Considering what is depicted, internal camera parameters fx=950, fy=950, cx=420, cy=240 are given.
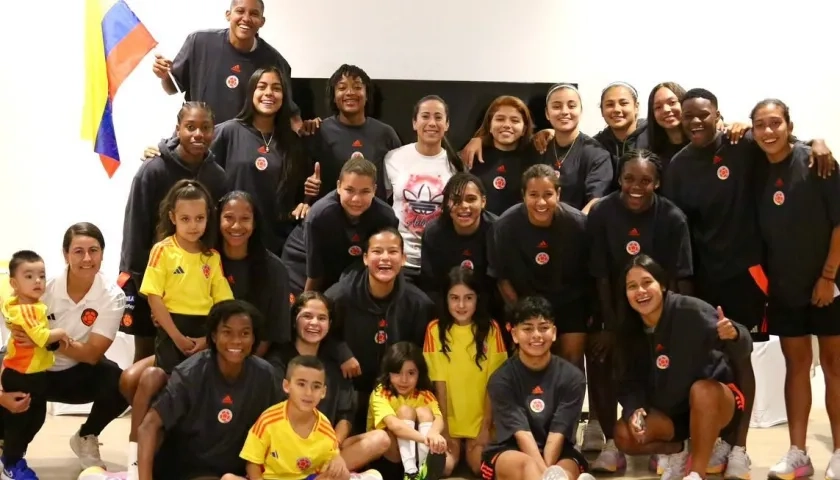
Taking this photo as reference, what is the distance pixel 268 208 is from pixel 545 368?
1684 mm

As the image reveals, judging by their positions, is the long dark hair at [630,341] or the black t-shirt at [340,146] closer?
the long dark hair at [630,341]

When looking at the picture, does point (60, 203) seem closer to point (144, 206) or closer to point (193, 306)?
point (144, 206)

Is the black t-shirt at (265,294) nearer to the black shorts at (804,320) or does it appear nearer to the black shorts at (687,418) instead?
the black shorts at (687,418)

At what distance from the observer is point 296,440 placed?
149 inches

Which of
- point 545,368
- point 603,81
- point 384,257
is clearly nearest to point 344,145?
point 384,257

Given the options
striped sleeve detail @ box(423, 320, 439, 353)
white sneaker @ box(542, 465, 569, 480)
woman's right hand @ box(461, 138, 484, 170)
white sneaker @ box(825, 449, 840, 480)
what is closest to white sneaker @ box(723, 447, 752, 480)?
white sneaker @ box(825, 449, 840, 480)

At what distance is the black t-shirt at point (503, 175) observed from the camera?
493 cm

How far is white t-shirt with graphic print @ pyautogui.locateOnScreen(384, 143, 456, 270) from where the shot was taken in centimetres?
481

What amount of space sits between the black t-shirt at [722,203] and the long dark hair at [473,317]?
1078 millimetres

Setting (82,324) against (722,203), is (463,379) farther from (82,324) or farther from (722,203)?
(82,324)

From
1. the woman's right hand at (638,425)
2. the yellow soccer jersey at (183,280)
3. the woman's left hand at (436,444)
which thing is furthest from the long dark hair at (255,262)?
the woman's right hand at (638,425)

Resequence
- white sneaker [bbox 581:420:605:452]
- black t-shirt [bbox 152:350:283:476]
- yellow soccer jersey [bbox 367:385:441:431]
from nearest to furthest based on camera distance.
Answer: black t-shirt [bbox 152:350:283:476] → yellow soccer jersey [bbox 367:385:441:431] → white sneaker [bbox 581:420:605:452]

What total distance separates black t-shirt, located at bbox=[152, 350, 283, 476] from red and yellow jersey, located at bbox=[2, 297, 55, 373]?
0.64 meters

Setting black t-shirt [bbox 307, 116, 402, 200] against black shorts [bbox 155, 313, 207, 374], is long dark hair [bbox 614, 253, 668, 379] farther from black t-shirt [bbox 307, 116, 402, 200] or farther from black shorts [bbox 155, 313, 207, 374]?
black shorts [bbox 155, 313, 207, 374]
